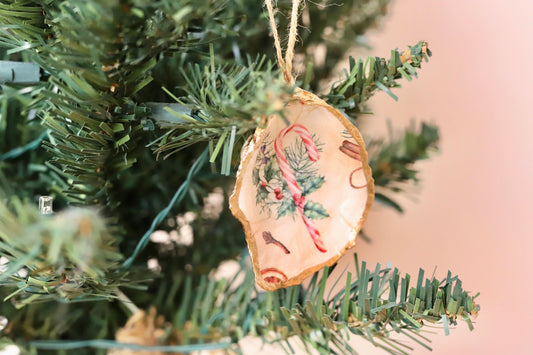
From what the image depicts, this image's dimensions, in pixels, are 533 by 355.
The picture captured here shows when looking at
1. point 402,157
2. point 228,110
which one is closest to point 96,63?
point 228,110

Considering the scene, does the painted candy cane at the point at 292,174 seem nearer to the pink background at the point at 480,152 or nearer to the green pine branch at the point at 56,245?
the green pine branch at the point at 56,245

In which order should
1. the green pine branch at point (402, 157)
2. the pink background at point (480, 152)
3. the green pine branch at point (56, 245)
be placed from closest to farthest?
the green pine branch at point (56, 245) → the green pine branch at point (402, 157) → the pink background at point (480, 152)

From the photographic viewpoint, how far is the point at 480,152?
53cm

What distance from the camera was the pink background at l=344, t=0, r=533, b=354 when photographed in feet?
1.64

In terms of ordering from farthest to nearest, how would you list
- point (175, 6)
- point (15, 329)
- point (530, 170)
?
point (530, 170)
point (15, 329)
point (175, 6)

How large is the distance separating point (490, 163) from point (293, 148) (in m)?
0.41

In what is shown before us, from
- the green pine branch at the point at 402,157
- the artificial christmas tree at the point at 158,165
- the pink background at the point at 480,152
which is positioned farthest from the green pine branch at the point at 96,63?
the pink background at the point at 480,152

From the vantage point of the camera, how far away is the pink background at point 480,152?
50 cm

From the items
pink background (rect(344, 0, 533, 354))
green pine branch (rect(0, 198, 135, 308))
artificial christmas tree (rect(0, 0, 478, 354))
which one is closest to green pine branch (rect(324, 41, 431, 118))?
artificial christmas tree (rect(0, 0, 478, 354))

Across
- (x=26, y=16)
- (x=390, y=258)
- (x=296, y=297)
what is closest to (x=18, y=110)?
(x=26, y=16)

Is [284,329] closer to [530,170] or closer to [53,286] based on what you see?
[53,286]

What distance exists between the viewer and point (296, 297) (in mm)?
229

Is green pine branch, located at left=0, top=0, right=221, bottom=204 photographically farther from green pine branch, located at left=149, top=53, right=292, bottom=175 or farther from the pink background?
the pink background

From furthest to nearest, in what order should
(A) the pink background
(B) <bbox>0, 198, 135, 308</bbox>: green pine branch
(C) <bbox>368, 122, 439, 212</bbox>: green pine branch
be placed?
(A) the pink background < (C) <bbox>368, 122, 439, 212</bbox>: green pine branch < (B) <bbox>0, 198, 135, 308</bbox>: green pine branch
